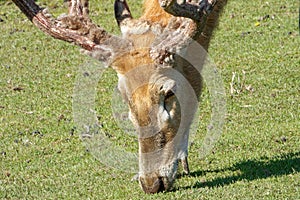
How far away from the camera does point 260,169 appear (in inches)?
378

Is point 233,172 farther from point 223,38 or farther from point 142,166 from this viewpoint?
point 223,38

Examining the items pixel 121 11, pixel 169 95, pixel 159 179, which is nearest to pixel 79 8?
pixel 121 11

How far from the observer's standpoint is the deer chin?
28.4 feet

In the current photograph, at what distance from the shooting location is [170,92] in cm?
872

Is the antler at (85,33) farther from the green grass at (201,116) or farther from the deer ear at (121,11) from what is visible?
the green grass at (201,116)

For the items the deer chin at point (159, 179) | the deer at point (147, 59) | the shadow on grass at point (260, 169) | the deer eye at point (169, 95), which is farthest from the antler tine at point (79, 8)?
the shadow on grass at point (260, 169)

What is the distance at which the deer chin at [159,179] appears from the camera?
8.66 metres

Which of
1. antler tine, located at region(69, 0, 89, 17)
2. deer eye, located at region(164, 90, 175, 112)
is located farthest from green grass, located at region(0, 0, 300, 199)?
antler tine, located at region(69, 0, 89, 17)

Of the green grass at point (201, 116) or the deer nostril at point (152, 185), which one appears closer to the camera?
the deer nostril at point (152, 185)

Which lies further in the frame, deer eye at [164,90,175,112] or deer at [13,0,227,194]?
deer eye at [164,90,175,112]

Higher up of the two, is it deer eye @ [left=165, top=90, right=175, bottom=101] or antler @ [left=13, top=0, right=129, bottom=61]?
antler @ [left=13, top=0, right=129, bottom=61]

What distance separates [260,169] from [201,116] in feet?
8.03

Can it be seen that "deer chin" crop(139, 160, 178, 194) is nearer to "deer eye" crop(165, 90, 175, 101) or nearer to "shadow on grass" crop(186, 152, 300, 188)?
"shadow on grass" crop(186, 152, 300, 188)

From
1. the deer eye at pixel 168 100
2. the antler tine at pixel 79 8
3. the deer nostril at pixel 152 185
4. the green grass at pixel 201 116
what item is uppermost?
the antler tine at pixel 79 8
